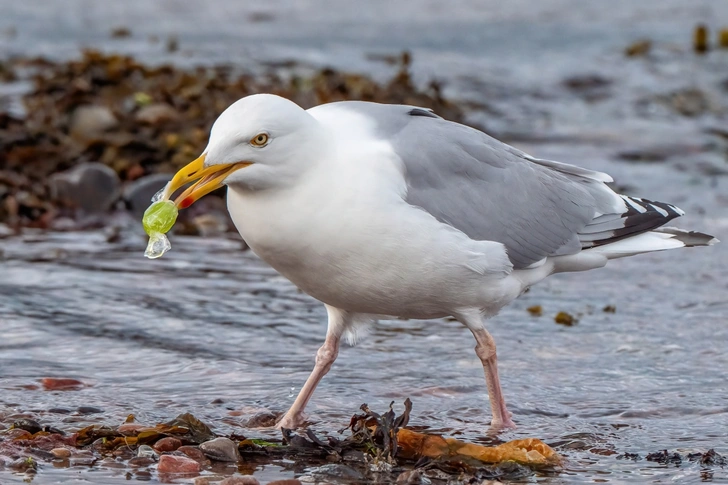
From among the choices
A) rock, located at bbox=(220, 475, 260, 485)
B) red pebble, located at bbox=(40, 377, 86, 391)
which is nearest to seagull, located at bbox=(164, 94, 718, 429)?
rock, located at bbox=(220, 475, 260, 485)

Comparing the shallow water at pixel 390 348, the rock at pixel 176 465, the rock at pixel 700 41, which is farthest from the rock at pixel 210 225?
the rock at pixel 700 41

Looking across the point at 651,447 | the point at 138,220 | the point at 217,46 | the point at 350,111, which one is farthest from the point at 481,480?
the point at 217,46

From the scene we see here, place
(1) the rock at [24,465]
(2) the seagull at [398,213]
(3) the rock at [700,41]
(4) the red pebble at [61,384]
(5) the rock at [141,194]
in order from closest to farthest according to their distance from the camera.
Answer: (1) the rock at [24,465] < (2) the seagull at [398,213] < (4) the red pebble at [61,384] < (5) the rock at [141,194] < (3) the rock at [700,41]

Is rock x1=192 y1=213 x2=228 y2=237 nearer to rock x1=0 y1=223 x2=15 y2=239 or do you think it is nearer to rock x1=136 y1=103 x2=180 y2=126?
rock x1=0 y1=223 x2=15 y2=239

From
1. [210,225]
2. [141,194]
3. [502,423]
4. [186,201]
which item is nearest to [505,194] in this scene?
[502,423]

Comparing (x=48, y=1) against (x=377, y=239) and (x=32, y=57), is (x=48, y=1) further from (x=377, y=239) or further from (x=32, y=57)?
(x=377, y=239)

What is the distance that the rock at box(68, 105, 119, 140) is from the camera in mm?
10125

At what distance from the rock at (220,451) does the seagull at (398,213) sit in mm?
671

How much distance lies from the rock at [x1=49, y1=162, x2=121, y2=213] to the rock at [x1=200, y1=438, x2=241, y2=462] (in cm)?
470

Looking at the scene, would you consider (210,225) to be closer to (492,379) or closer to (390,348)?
(390,348)

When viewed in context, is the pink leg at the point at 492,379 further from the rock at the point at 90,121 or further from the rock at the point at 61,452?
the rock at the point at 90,121

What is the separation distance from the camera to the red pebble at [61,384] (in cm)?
545

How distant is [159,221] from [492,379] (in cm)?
178

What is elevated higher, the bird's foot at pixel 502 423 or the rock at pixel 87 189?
the rock at pixel 87 189
